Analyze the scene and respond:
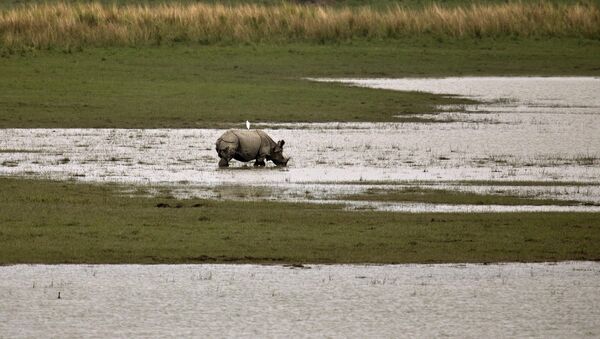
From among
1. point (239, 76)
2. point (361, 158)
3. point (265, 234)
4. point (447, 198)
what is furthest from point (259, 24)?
point (265, 234)

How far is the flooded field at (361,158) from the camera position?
18922mm

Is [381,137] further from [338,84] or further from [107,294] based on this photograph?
[107,294]

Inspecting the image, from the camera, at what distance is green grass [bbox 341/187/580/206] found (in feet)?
57.6

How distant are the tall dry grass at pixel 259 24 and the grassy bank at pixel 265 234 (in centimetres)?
2630

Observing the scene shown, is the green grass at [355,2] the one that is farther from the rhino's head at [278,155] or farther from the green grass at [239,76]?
the rhino's head at [278,155]

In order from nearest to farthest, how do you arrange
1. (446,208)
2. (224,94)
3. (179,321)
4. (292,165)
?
(179,321) → (446,208) → (292,165) → (224,94)

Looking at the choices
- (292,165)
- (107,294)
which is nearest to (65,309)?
(107,294)

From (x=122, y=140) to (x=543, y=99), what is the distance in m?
13.2

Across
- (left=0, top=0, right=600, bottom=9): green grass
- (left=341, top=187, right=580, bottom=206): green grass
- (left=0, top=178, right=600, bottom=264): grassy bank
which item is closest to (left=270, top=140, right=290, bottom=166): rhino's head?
(left=341, top=187, right=580, bottom=206): green grass

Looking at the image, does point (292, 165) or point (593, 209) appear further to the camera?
point (292, 165)

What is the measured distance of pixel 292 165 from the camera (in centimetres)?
2192

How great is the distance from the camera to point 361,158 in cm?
2277

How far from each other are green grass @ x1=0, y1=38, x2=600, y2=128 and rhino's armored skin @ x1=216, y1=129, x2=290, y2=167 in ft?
21.8

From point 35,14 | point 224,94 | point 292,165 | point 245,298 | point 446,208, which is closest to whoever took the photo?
point 245,298
